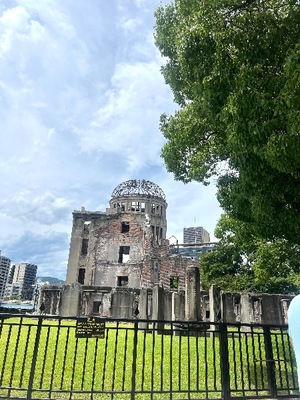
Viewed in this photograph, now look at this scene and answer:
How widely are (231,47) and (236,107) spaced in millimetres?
1521

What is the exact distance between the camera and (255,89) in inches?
208

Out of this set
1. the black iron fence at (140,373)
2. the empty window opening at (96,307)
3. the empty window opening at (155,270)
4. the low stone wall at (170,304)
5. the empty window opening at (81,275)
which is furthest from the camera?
the empty window opening at (81,275)

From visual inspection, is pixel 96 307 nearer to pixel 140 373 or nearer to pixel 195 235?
pixel 140 373

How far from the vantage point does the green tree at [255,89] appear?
5059 millimetres

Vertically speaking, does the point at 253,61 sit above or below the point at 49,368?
above

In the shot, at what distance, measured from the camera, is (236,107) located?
17.3ft

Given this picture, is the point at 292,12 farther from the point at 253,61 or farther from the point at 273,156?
the point at 273,156

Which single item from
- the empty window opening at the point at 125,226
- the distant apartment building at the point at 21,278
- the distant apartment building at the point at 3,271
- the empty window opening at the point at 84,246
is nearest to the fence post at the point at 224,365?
the empty window opening at the point at 125,226

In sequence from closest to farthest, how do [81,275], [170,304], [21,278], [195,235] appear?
[170,304] < [81,275] < [195,235] < [21,278]

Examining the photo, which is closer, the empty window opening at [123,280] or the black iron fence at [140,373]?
the black iron fence at [140,373]

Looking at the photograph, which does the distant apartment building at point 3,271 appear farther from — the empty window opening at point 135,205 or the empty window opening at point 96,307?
the empty window opening at point 96,307

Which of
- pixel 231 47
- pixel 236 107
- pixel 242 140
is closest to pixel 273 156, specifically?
pixel 242 140

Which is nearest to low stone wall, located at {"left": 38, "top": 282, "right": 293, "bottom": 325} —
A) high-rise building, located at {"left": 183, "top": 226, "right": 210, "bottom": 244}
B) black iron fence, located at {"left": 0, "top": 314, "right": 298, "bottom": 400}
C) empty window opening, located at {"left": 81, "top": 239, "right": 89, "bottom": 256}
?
black iron fence, located at {"left": 0, "top": 314, "right": 298, "bottom": 400}

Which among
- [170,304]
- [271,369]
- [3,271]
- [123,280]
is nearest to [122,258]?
[123,280]
